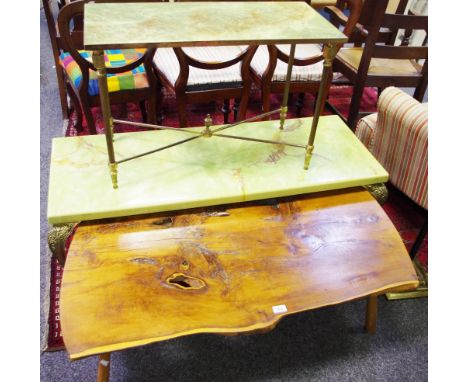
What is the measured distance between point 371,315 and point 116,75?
152 centimetres

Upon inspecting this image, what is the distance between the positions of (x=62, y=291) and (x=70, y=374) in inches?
18.4

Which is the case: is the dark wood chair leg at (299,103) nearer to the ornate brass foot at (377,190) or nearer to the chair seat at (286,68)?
the chair seat at (286,68)

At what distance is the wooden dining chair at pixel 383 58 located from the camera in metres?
1.79

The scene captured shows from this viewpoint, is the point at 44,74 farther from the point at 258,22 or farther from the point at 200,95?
the point at 258,22

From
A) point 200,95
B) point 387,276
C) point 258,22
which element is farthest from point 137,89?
point 387,276

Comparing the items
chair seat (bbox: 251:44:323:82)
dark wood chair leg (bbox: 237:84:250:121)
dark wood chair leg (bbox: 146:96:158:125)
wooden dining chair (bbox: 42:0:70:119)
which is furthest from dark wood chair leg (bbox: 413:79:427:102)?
wooden dining chair (bbox: 42:0:70:119)

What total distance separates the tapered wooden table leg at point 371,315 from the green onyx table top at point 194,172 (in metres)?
0.42

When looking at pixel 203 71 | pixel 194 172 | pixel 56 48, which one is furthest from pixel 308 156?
→ pixel 56 48

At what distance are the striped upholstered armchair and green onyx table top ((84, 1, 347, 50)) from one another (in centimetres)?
49

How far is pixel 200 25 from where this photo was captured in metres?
0.99

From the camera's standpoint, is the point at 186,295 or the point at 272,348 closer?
the point at 186,295

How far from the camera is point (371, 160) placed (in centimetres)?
136

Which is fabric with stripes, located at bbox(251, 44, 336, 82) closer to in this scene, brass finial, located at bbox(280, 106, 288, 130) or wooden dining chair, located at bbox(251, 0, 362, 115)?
wooden dining chair, located at bbox(251, 0, 362, 115)

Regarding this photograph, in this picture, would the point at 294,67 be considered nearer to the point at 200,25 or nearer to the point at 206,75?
the point at 206,75
